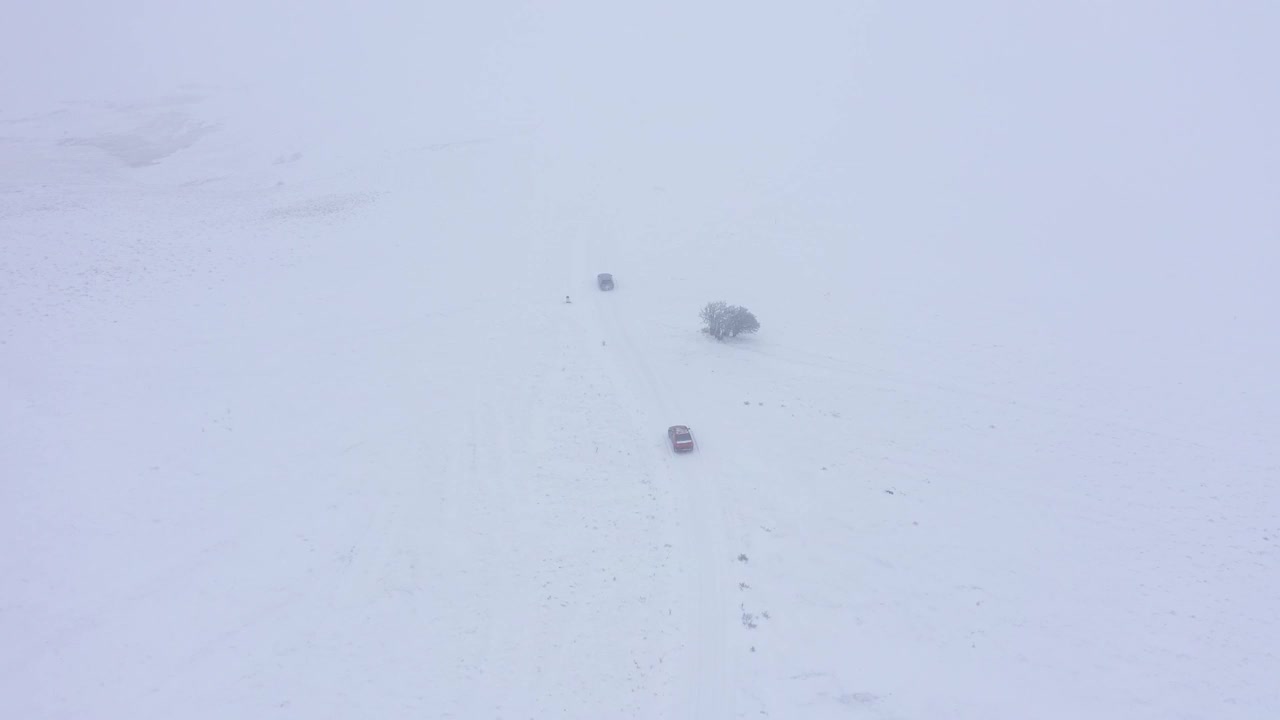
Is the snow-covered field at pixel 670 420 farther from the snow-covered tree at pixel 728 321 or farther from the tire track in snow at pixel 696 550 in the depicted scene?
the snow-covered tree at pixel 728 321

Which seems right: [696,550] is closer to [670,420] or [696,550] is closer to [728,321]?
[670,420]

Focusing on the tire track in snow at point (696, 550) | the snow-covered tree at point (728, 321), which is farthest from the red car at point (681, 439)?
the snow-covered tree at point (728, 321)

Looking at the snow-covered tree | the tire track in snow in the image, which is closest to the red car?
the tire track in snow

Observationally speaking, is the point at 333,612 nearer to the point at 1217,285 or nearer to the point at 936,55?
the point at 1217,285

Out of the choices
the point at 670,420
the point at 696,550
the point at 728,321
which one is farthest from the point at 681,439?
the point at 728,321

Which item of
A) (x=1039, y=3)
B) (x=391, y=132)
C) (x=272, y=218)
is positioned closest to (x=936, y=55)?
(x=1039, y=3)

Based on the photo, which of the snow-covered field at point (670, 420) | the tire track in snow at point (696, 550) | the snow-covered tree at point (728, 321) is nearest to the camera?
the tire track in snow at point (696, 550)

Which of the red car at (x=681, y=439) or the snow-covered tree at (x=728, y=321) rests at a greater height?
the snow-covered tree at (x=728, y=321)
